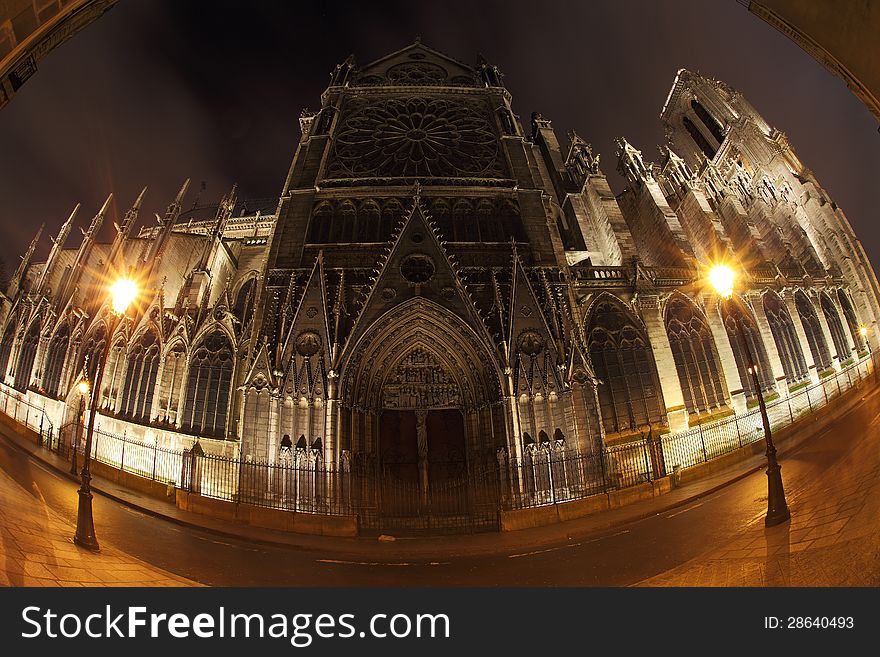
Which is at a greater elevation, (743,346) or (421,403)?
(743,346)

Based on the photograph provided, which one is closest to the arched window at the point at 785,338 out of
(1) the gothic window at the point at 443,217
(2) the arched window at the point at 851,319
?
(2) the arched window at the point at 851,319

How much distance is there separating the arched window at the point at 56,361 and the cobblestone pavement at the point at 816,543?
10874 millimetres

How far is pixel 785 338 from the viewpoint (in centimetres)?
1140

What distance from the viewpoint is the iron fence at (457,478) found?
865 cm

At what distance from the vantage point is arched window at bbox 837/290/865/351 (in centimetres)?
938

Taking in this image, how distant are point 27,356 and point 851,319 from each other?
59.3 ft

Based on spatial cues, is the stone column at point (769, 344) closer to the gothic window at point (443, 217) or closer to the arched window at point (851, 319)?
the arched window at point (851, 319)


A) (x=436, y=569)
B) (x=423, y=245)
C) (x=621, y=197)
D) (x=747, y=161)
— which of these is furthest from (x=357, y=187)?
(x=747, y=161)

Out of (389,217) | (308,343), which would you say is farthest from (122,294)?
(389,217)

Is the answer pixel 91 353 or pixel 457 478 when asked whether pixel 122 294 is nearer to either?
pixel 91 353

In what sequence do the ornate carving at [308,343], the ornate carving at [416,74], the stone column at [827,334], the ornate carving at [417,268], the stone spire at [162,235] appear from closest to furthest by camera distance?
1. the stone column at [827,334]
2. the ornate carving at [308,343]
3. the ornate carving at [417,268]
4. the stone spire at [162,235]
5. the ornate carving at [416,74]

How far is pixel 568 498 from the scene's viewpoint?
8.95 meters

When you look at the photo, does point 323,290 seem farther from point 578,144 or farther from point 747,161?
point 747,161

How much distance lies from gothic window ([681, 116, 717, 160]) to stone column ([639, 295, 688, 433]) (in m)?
17.1
